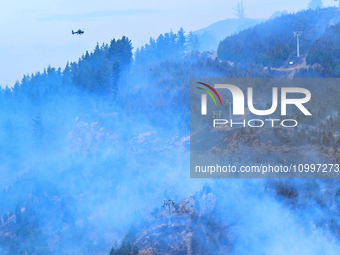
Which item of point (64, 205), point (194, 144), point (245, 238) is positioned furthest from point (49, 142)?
point (245, 238)

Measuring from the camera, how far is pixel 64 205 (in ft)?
155

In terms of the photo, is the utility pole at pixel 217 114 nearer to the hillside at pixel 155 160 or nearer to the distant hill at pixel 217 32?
the hillside at pixel 155 160

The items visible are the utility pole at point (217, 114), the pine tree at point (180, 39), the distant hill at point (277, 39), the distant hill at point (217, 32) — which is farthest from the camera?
the distant hill at point (217, 32)

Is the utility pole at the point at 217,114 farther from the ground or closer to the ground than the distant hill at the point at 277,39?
closer to the ground

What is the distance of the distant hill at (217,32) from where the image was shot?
119 meters

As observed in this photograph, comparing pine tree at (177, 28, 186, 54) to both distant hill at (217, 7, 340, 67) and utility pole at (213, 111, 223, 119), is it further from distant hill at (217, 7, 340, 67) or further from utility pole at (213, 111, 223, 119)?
utility pole at (213, 111, 223, 119)

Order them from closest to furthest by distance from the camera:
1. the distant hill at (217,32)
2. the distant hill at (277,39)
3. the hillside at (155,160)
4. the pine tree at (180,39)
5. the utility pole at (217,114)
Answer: the hillside at (155,160) → the utility pole at (217,114) → the distant hill at (277,39) → the pine tree at (180,39) → the distant hill at (217,32)

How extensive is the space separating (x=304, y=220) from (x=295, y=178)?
398 cm

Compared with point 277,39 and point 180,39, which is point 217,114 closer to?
point 277,39

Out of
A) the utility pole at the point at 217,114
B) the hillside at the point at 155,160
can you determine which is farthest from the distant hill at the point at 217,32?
the utility pole at the point at 217,114

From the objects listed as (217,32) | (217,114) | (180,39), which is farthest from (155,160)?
(217,32)

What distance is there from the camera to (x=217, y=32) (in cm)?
13550

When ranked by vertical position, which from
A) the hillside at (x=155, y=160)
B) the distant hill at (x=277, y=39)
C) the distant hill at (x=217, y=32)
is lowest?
the hillside at (x=155, y=160)

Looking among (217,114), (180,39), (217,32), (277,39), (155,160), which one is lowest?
(155,160)
